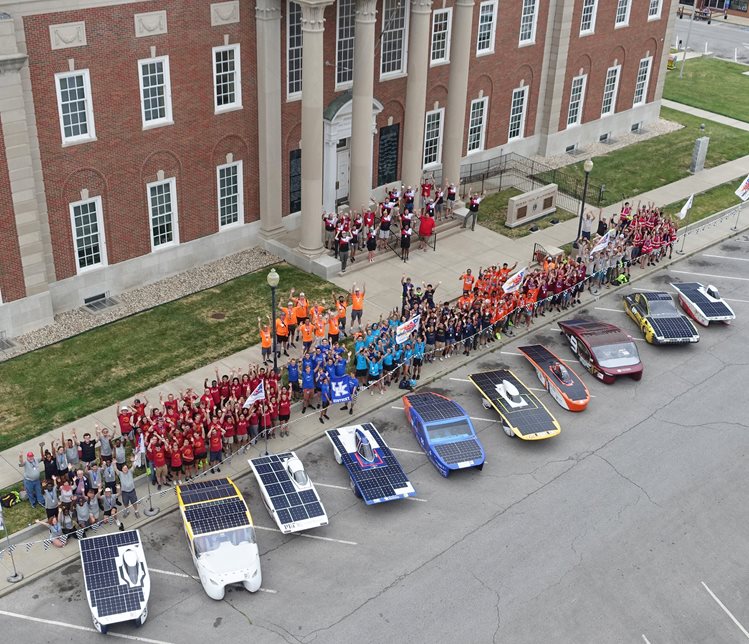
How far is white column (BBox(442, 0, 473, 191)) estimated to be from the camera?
40.5m

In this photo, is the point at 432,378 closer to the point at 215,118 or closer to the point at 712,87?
the point at 215,118

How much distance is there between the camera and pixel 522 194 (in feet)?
149

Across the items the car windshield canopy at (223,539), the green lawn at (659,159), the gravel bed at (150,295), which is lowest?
the green lawn at (659,159)

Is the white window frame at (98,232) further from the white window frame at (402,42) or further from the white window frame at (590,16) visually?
the white window frame at (590,16)

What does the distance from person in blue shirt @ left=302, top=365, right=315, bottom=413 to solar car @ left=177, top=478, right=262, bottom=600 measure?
5.07 metres

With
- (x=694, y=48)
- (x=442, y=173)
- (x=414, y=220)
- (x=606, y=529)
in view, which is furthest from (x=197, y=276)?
(x=694, y=48)

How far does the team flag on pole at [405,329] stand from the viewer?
100 feet

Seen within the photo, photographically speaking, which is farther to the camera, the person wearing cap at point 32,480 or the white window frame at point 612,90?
the white window frame at point 612,90

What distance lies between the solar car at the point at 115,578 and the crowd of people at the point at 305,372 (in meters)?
1.52

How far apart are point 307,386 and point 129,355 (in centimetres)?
682

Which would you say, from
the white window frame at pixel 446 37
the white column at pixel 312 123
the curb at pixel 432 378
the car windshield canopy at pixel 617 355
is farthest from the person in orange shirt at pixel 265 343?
the white window frame at pixel 446 37

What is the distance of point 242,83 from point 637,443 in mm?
19507

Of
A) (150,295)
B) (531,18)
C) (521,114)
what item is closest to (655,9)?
(531,18)

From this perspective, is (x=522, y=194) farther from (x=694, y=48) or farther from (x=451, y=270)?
(x=694, y=48)
